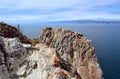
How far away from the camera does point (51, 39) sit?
42531 millimetres

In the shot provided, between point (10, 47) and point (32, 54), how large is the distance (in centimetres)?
112

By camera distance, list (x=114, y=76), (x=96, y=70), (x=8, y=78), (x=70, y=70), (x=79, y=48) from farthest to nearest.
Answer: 1. (x=114, y=76)
2. (x=79, y=48)
3. (x=96, y=70)
4. (x=70, y=70)
5. (x=8, y=78)

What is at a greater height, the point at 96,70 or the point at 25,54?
the point at 25,54

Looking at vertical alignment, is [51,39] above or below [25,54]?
below

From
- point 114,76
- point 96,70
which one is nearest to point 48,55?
point 96,70

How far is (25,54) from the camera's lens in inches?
551

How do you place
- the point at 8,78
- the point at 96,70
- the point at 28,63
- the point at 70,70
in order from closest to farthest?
1. the point at 8,78
2. the point at 28,63
3. the point at 70,70
4. the point at 96,70

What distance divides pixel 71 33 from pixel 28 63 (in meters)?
30.1

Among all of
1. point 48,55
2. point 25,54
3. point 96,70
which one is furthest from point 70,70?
point 96,70

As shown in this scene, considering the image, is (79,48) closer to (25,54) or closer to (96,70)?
(96,70)

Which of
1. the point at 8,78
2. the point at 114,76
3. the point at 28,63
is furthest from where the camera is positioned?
the point at 114,76

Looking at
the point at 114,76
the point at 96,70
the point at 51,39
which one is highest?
the point at 51,39

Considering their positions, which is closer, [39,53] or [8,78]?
[8,78]

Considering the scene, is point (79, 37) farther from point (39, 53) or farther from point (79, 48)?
point (39, 53)
